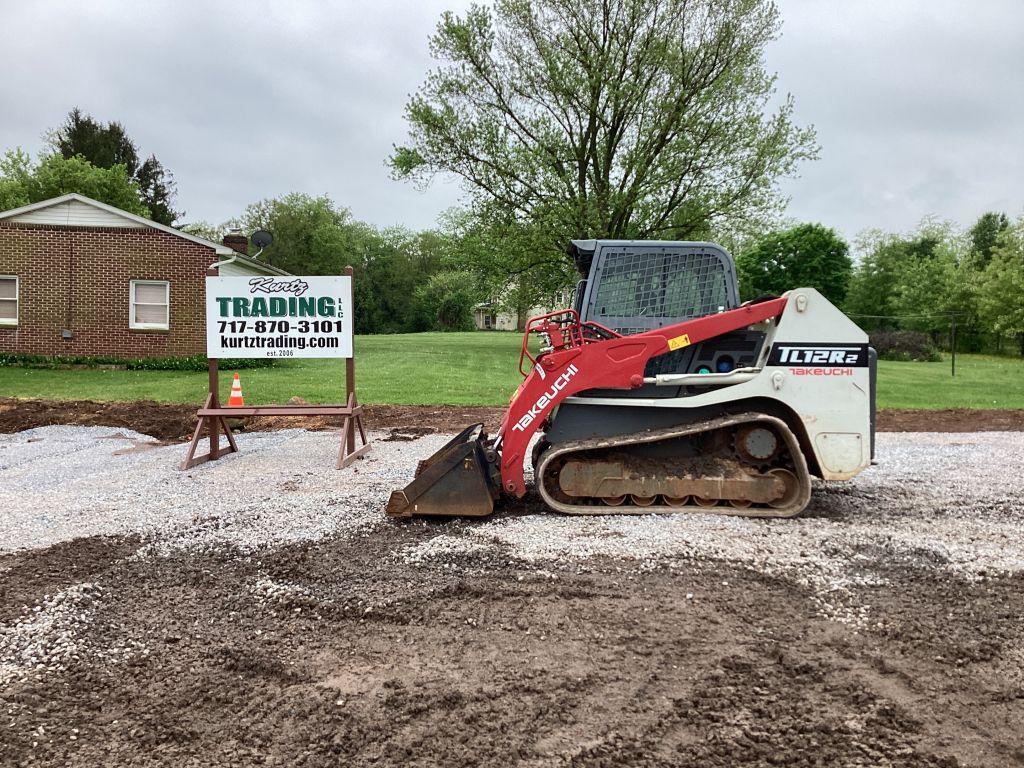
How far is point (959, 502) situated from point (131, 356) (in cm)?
2063

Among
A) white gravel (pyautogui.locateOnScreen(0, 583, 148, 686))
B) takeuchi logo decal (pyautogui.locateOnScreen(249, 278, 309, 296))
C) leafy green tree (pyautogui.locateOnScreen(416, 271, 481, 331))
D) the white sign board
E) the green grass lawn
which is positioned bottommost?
white gravel (pyautogui.locateOnScreen(0, 583, 148, 686))

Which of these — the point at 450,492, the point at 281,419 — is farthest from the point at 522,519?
the point at 281,419

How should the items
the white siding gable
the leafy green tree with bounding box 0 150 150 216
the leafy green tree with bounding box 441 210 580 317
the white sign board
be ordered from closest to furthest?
the white sign board < the white siding gable < the leafy green tree with bounding box 441 210 580 317 < the leafy green tree with bounding box 0 150 150 216

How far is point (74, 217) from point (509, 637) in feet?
70.6

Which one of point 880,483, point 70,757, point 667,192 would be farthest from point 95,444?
point 667,192

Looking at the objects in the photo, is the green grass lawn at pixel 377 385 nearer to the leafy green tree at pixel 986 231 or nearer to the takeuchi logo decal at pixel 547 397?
the takeuchi logo decal at pixel 547 397

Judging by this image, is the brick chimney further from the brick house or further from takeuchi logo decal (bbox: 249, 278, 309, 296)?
takeuchi logo decal (bbox: 249, 278, 309, 296)

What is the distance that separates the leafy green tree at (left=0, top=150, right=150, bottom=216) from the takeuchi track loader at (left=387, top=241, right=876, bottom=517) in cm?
4449

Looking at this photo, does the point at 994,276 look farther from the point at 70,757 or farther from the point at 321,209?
the point at 70,757

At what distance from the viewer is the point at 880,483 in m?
7.28

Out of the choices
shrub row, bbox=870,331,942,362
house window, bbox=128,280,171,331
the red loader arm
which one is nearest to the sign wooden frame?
the red loader arm

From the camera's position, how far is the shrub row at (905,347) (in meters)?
37.1

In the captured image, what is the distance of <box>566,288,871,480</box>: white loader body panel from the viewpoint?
5605mm

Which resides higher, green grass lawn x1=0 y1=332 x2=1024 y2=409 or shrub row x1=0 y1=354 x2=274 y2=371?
shrub row x1=0 y1=354 x2=274 y2=371
